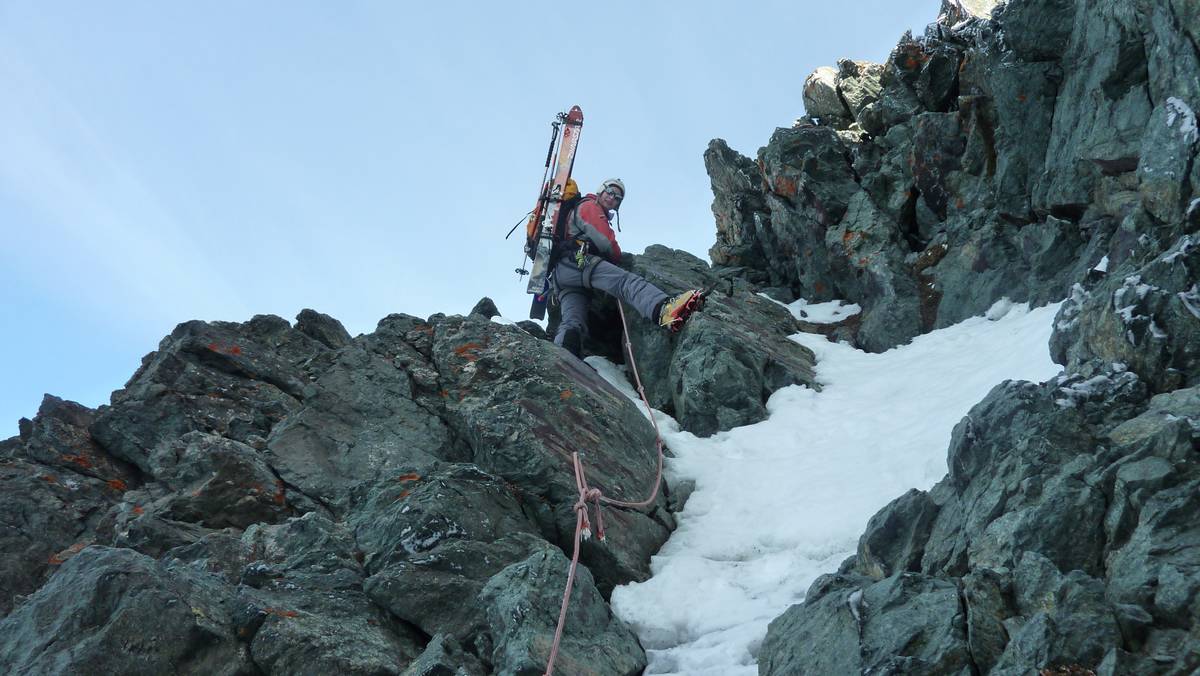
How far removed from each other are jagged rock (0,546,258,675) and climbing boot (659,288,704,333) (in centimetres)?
1014

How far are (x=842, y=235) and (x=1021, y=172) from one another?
13.8 ft

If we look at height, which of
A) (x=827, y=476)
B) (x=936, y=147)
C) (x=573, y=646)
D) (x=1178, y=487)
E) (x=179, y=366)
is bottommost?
(x=573, y=646)

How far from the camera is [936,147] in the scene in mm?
17891

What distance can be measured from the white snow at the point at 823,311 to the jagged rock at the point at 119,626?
14753 millimetres

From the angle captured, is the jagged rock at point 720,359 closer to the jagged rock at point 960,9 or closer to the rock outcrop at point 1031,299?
the rock outcrop at point 1031,299

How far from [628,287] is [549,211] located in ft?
8.80

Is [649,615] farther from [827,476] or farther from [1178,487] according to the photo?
[1178,487]

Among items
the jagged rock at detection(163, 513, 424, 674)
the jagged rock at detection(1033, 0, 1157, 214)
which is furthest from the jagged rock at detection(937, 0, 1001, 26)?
the jagged rock at detection(163, 513, 424, 674)

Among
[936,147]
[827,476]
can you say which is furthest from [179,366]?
[936,147]

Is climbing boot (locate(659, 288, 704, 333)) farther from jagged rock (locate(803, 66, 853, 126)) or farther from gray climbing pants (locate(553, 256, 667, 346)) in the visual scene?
jagged rock (locate(803, 66, 853, 126))

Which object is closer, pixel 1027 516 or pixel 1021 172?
pixel 1027 516

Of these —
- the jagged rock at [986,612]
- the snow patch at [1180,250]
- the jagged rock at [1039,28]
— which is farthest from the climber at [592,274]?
the jagged rock at [986,612]

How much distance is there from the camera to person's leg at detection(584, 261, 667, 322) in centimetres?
1677

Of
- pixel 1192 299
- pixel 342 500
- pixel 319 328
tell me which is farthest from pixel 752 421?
pixel 319 328
